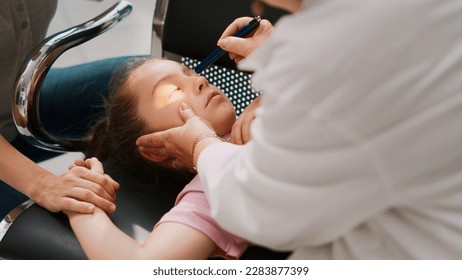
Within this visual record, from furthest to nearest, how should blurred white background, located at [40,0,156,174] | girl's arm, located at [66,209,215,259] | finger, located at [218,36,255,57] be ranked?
1. blurred white background, located at [40,0,156,174]
2. finger, located at [218,36,255,57]
3. girl's arm, located at [66,209,215,259]

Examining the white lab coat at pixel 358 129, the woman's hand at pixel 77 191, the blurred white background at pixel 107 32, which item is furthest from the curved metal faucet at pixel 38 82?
the blurred white background at pixel 107 32

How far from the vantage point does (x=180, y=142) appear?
3.61 ft

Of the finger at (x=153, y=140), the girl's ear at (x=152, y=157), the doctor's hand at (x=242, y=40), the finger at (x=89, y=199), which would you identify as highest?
the doctor's hand at (x=242, y=40)

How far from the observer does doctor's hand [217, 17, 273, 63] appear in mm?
1241

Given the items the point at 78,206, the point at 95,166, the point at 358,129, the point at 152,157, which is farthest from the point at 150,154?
the point at 358,129

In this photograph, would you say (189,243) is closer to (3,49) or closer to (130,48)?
(3,49)

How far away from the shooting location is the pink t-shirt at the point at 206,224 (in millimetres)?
1062

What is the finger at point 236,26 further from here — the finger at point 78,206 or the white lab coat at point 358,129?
the white lab coat at point 358,129

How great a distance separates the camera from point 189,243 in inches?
40.8

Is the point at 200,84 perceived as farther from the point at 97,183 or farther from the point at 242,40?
the point at 97,183

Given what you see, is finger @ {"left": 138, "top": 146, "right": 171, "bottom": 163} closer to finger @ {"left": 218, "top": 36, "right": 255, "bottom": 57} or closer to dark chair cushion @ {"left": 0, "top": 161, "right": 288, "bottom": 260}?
dark chair cushion @ {"left": 0, "top": 161, "right": 288, "bottom": 260}

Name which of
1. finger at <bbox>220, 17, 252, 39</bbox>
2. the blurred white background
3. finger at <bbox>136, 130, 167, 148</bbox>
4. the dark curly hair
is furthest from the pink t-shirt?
the blurred white background

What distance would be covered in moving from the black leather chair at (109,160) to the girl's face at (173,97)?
0.14 metres

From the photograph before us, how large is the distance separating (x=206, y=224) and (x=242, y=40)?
38cm
